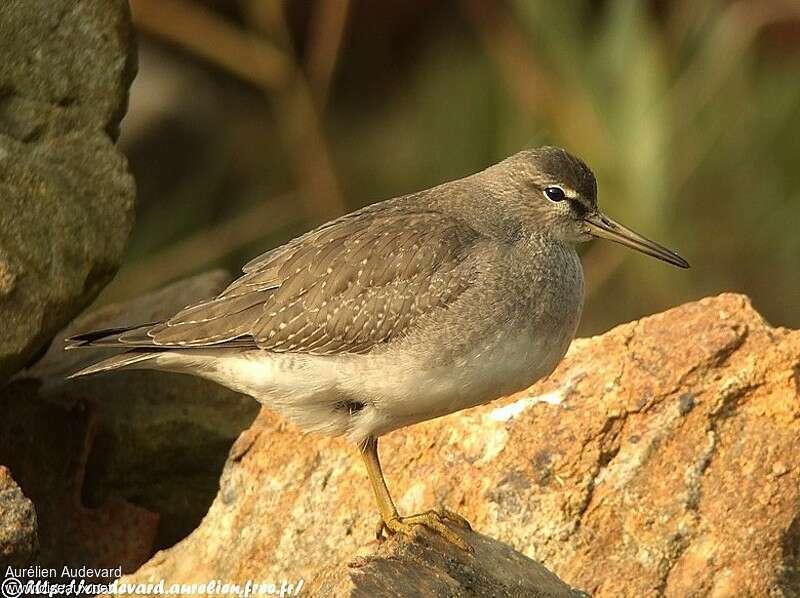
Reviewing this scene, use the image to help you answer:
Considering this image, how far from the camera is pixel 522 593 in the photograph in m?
6.40

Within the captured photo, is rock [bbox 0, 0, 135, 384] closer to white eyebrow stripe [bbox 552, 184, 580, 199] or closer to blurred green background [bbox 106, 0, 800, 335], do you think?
white eyebrow stripe [bbox 552, 184, 580, 199]

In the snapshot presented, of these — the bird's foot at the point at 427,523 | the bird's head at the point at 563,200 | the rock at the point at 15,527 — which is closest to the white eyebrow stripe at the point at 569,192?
the bird's head at the point at 563,200

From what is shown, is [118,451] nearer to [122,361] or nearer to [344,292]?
[122,361]

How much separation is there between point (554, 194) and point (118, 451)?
300 cm

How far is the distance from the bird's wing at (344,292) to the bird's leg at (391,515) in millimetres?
599

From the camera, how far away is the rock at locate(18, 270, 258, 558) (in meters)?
8.05

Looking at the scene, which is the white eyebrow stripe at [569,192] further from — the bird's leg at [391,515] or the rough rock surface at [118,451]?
the rough rock surface at [118,451]

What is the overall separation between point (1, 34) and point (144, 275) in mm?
6289

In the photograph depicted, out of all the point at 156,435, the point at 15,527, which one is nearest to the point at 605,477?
the point at 156,435

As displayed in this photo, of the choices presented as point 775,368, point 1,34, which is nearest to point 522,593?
point 775,368

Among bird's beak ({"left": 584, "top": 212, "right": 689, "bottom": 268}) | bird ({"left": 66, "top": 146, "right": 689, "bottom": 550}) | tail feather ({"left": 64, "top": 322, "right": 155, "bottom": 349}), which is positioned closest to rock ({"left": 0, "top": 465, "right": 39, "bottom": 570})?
bird ({"left": 66, "top": 146, "right": 689, "bottom": 550})

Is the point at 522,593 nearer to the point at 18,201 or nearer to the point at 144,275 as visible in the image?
the point at 18,201

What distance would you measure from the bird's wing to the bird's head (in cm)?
49

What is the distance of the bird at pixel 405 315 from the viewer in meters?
6.91
